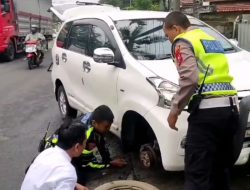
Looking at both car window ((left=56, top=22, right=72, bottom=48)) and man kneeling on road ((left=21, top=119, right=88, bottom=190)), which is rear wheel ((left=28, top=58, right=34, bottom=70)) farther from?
man kneeling on road ((left=21, top=119, right=88, bottom=190))

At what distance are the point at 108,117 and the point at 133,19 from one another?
1.60m

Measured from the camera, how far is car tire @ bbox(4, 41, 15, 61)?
17.1 meters

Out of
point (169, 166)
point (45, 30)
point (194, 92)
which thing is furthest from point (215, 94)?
point (45, 30)

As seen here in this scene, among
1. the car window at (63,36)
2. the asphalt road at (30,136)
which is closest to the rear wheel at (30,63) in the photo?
the asphalt road at (30,136)

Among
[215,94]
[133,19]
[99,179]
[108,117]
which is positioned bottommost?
[99,179]

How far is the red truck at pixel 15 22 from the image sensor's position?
16.5m

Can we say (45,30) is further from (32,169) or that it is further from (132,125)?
(32,169)

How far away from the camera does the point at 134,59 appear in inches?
185

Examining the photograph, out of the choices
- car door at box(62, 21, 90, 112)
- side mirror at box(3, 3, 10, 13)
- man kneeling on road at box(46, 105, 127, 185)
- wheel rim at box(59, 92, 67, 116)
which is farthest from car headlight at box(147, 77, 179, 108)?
side mirror at box(3, 3, 10, 13)

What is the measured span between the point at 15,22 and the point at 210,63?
15.8 metres

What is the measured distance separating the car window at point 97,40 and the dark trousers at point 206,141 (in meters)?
2.16

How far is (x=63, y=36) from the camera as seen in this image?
6.85 metres

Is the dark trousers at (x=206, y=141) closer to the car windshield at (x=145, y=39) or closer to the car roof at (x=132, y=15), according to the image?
the car windshield at (x=145, y=39)

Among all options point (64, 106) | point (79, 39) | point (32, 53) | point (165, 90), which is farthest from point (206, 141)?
point (32, 53)
